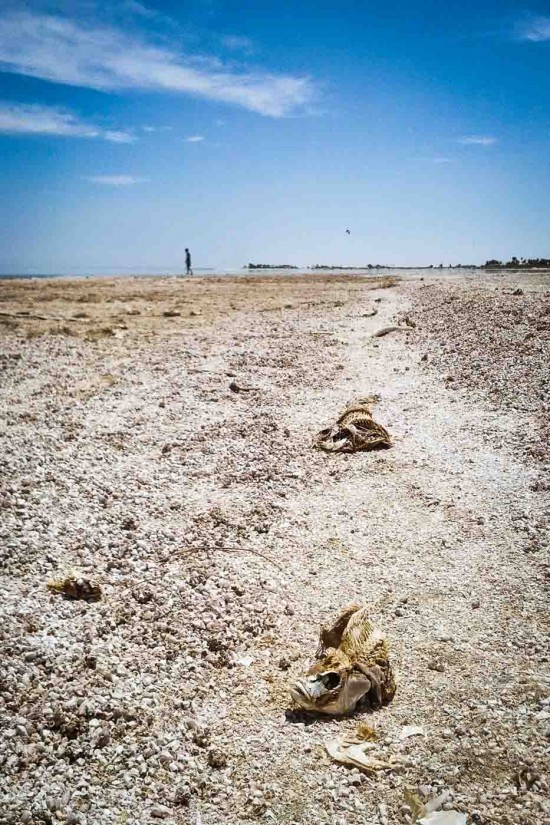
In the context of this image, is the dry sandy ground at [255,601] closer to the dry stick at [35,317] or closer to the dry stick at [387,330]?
the dry stick at [387,330]

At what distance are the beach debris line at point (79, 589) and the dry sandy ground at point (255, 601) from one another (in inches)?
5.2

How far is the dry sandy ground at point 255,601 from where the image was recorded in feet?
→ 12.7

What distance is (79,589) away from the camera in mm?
5699

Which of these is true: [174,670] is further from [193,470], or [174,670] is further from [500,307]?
[500,307]

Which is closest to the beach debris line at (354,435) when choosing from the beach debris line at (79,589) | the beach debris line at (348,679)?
the beach debris line at (348,679)

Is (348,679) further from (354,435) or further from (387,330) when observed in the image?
(387,330)

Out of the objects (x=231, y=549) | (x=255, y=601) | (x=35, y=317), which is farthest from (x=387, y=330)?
(x=35, y=317)

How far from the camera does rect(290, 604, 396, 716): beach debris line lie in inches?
176

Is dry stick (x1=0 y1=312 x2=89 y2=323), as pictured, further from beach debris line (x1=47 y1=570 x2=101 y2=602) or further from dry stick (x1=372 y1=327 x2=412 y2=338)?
beach debris line (x1=47 y1=570 x2=101 y2=602)

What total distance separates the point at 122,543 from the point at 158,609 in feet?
4.75

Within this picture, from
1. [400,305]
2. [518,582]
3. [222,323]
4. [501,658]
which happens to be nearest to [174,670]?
[501,658]

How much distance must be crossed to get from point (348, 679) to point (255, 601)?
5.50 ft

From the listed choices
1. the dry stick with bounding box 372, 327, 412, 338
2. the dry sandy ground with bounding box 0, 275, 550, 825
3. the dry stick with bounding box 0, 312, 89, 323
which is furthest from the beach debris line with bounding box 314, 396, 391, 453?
the dry stick with bounding box 0, 312, 89, 323

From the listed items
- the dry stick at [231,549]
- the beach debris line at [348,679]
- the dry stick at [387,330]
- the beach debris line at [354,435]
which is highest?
the dry stick at [387,330]
